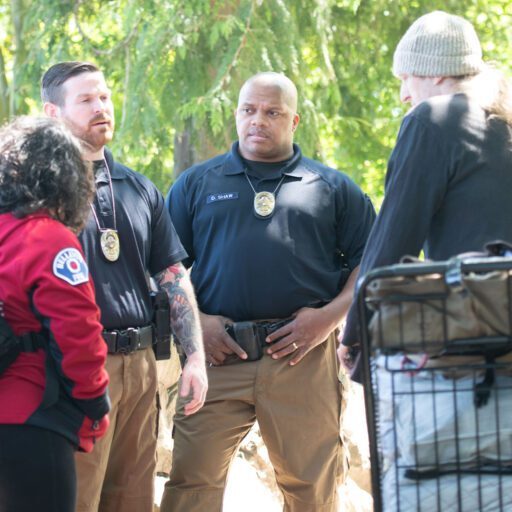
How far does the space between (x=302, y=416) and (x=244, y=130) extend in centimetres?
147

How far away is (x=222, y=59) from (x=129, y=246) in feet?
13.4

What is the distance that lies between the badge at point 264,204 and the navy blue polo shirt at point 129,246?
55 centimetres

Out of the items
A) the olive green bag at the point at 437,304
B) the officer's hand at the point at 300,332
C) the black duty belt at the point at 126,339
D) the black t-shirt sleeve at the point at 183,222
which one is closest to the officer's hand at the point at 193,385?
the black duty belt at the point at 126,339

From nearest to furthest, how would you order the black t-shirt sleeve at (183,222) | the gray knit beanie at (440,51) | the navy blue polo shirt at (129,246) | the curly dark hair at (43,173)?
the curly dark hair at (43,173) < the gray knit beanie at (440,51) < the navy blue polo shirt at (129,246) < the black t-shirt sleeve at (183,222)

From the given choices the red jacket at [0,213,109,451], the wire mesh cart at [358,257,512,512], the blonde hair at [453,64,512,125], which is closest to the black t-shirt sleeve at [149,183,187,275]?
the red jacket at [0,213,109,451]

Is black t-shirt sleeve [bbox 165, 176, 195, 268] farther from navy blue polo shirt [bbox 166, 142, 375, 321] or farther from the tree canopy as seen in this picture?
the tree canopy

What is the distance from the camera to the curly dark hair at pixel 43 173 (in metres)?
3.39

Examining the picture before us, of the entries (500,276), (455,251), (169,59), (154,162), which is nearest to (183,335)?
(455,251)

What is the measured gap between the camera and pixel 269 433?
199 inches

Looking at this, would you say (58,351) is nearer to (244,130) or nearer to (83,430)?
(83,430)

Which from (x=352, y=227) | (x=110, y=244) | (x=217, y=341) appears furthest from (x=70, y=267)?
(x=352, y=227)

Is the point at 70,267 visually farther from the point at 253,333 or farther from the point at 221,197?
the point at 221,197

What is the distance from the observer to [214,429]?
495cm

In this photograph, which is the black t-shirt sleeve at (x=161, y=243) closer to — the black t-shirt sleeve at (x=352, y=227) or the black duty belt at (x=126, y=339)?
the black duty belt at (x=126, y=339)
